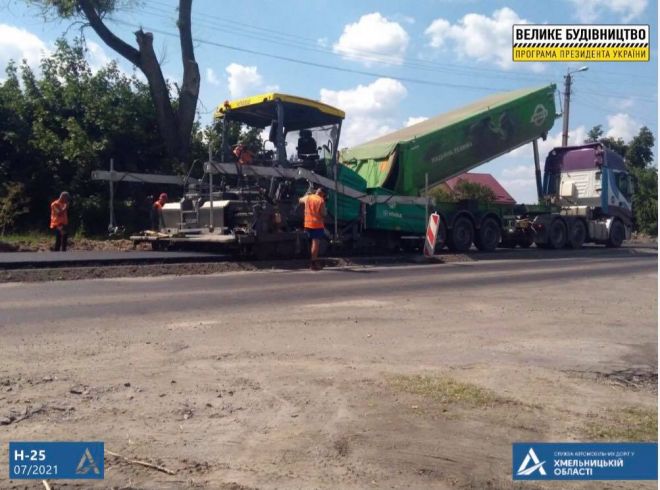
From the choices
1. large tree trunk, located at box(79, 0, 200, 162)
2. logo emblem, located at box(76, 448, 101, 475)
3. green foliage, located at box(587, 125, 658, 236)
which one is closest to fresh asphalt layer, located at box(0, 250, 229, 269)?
logo emblem, located at box(76, 448, 101, 475)

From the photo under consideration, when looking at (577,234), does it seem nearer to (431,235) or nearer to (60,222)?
(431,235)

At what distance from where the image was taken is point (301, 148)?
50.8 ft

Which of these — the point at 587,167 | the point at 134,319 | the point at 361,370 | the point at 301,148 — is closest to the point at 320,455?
the point at 361,370

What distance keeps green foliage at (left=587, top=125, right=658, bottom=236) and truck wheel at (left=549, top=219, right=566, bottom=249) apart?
8745mm

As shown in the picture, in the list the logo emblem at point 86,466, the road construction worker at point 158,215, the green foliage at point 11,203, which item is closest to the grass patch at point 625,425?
the logo emblem at point 86,466

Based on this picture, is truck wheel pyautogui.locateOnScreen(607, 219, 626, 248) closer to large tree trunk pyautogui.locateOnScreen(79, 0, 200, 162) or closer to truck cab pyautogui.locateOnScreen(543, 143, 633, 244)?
truck cab pyautogui.locateOnScreen(543, 143, 633, 244)

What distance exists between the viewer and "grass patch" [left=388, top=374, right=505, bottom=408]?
198 inches

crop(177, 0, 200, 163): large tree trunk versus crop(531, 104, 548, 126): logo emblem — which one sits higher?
crop(177, 0, 200, 163): large tree trunk

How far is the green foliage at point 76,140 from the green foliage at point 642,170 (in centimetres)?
1876

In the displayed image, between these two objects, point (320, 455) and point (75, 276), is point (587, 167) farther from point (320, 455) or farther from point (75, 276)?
point (320, 455)

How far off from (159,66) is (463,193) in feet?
33.9

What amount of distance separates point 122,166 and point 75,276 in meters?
10.8

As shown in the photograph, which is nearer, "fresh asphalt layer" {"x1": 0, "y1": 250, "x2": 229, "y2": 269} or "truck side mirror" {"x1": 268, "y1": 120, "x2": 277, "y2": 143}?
"fresh asphalt layer" {"x1": 0, "y1": 250, "x2": 229, "y2": 269}

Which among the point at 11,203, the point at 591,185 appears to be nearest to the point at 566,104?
the point at 591,185
